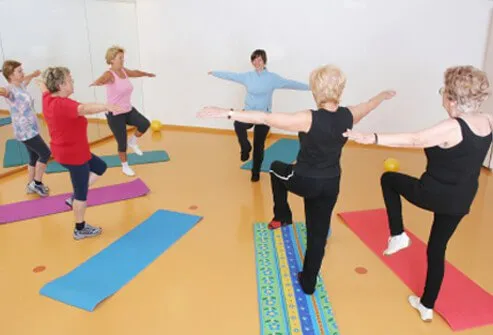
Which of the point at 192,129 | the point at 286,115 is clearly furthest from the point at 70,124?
the point at 192,129

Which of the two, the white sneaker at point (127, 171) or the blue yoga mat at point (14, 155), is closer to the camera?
the white sneaker at point (127, 171)

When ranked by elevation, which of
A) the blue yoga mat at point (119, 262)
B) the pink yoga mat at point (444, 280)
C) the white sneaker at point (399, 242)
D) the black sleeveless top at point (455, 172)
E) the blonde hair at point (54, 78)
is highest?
the blonde hair at point (54, 78)

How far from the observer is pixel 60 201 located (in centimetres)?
398

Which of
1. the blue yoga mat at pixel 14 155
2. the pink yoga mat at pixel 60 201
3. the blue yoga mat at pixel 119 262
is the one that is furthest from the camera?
the blue yoga mat at pixel 14 155

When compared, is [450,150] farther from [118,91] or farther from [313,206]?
[118,91]

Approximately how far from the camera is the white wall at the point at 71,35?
4.82m

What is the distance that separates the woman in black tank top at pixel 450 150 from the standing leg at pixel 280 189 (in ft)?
1.86

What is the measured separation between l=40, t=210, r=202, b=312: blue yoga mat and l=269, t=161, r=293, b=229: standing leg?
2.79 ft

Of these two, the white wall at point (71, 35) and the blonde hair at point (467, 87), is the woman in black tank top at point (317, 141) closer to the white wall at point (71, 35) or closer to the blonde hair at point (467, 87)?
the blonde hair at point (467, 87)

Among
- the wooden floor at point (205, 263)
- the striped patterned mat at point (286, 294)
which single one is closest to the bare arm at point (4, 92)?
the wooden floor at point (205, 263)

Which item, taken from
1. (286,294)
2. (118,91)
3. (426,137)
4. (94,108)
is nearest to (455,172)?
(426,137)

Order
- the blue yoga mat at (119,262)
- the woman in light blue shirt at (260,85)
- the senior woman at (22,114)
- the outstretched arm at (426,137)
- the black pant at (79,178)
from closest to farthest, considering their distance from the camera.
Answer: the outstretched arm at (426,137) < the blue yoga mat at (119,262) < the black pant at (79,178) < the senior woman at (22,114) < the woman in light blue shirt at (260,85)

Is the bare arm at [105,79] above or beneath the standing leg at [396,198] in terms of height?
above

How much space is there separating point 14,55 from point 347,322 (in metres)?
4.65
